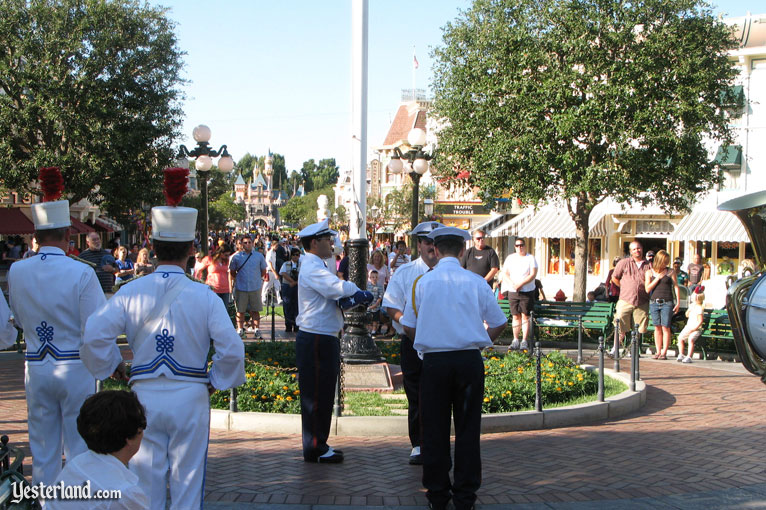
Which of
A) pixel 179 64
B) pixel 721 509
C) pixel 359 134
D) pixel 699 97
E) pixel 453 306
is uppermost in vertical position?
pixel 179 64

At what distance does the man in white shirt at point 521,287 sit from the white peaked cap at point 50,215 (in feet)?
31.0

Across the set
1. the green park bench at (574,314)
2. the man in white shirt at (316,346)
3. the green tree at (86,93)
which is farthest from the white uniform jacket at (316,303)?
the green tree at (86,93)

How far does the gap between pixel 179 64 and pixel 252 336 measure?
732 inches

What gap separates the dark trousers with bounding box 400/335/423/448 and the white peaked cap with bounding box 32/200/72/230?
9.05 feet

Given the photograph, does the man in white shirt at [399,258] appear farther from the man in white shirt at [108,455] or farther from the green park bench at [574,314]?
the man in white shirt at [108,455]

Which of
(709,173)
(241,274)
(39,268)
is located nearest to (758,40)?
(709,173)

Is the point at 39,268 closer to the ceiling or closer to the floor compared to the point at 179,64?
closer to the floor

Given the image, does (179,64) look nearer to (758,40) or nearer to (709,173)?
(709,173)

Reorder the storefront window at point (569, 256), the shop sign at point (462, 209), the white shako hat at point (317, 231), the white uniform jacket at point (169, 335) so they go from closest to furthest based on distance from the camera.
→ the white uniform jacket at point (169, 335)
the white shako hat at point (317, 231)
the storefront window at point (569, 256)
the shop sign at point (462, 209)

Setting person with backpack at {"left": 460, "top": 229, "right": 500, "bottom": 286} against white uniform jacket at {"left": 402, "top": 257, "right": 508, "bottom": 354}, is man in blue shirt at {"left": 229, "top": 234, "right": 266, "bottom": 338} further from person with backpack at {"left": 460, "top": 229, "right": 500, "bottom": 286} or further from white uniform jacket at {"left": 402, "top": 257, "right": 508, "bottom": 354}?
white uniform jacket at {"left": 402, "top": 257, "right": 508, "bottom": 354}

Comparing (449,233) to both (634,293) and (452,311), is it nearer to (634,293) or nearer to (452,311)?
(452,311)

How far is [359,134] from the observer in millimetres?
10984

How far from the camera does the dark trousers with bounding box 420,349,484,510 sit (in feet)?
17.3

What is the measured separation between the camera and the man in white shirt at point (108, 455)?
288 cm
